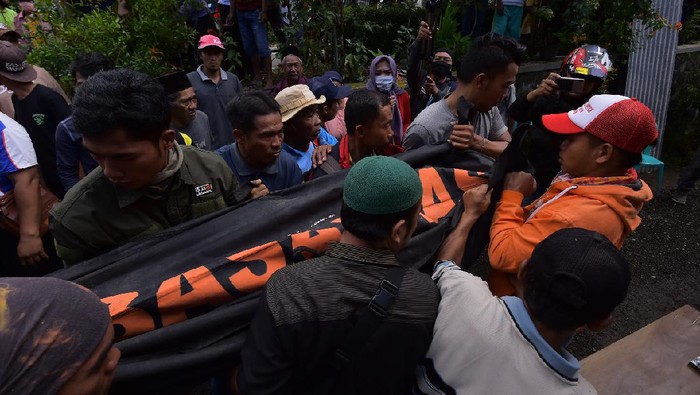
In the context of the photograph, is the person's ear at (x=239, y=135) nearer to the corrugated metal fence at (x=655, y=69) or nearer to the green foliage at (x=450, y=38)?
the green foliage at (x=450, y=38)

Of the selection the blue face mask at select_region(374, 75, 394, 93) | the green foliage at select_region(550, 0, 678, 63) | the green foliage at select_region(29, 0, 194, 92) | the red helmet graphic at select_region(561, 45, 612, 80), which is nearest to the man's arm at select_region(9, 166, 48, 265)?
the green foliage at select_region(29, 0, 194, 92)

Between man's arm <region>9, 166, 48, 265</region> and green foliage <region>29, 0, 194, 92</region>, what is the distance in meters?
2.83

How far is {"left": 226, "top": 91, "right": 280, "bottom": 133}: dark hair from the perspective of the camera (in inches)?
98.0

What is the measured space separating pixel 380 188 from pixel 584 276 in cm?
63

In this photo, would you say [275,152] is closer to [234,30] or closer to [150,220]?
[150,220]

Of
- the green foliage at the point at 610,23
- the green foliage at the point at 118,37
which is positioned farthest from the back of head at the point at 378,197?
the green foliage at the point at 610,23

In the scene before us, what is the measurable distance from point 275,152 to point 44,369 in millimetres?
1760

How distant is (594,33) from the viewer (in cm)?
666

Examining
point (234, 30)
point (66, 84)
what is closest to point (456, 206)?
point (66, 84)

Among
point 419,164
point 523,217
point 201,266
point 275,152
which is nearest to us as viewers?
point 201,266

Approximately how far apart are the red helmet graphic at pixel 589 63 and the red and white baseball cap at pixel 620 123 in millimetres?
1643

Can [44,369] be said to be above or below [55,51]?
below

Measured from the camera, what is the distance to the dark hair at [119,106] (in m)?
1.57

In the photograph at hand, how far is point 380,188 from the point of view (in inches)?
54.5
